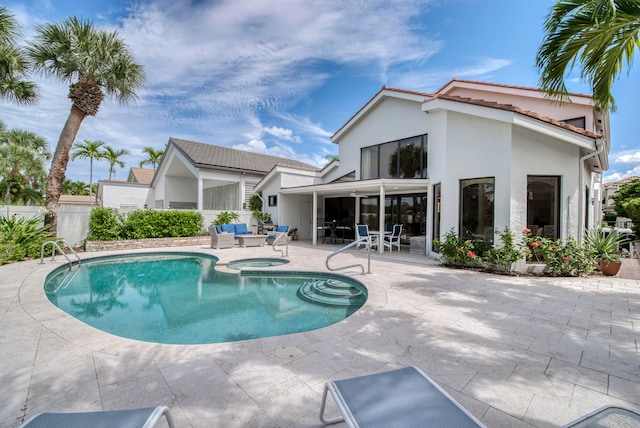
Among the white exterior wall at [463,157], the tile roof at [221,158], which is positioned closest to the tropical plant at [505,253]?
the white exterior wall at [463,157]

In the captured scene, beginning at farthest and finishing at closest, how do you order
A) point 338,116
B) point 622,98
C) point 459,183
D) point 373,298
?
point 338,116
point 459,183
point 622,98
point 373,298

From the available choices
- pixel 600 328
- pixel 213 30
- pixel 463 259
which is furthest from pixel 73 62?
pixel 600 328

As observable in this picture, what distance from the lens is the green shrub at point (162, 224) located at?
48.0 ft

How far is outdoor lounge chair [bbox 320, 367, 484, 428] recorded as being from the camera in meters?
1.87

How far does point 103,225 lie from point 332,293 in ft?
41.6

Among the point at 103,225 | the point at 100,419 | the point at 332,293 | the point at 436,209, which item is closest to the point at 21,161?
the point at 103,225

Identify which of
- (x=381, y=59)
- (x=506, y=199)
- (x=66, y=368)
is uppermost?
(x=381, y=59)

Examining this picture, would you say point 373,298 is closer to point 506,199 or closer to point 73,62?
point 506,199

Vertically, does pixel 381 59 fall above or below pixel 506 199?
above

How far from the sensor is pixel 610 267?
8.16 metres

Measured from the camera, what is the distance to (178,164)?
21.8 m

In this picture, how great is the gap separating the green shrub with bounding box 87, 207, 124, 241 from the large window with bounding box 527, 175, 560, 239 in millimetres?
17200

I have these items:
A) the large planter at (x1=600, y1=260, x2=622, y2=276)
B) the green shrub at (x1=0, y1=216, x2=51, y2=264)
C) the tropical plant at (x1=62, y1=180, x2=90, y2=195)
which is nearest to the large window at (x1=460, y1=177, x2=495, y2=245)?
the large planter at (x1=600, y1=260, x2=622, y2=276)

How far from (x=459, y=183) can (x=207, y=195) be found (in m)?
20.3
